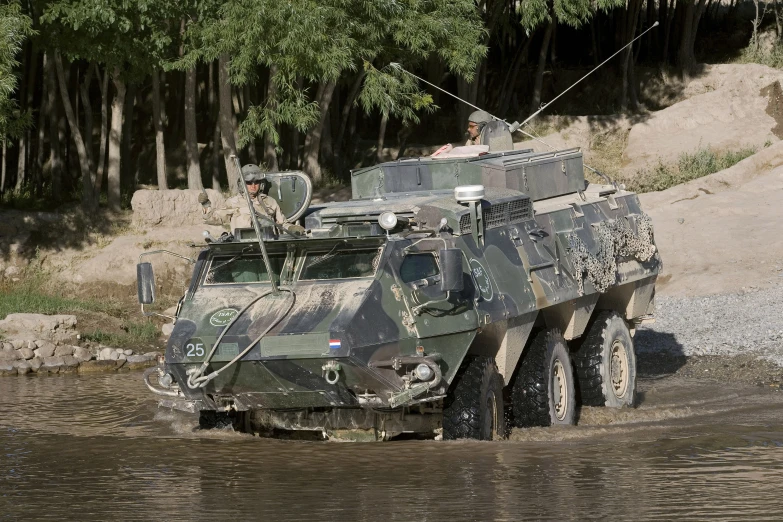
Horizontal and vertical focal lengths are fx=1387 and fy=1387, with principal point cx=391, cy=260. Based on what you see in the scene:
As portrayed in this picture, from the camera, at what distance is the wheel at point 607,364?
567 inches

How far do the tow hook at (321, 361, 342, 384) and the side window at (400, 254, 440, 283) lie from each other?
39.8 inches

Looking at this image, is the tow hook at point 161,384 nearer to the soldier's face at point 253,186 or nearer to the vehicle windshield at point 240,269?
the vehicle windshield at point 240,269

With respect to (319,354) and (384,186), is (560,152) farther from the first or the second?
(319,354)

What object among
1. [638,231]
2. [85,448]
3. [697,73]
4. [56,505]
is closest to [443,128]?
[697,73]

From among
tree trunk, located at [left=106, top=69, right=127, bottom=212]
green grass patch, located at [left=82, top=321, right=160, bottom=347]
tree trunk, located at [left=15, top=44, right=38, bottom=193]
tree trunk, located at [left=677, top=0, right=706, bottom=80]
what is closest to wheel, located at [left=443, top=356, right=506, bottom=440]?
green grass patch, located at [left=82, top=321, right=160, bottom=347]

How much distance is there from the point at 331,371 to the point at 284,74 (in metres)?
13.7

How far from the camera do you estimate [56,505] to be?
1007 cm

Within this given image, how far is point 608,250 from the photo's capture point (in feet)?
48.4

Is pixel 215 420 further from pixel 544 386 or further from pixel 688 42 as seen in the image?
pixel 688 42

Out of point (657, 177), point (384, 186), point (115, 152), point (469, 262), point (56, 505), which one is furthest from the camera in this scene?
point (657, 177)

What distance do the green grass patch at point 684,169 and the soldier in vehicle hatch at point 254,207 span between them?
61.0 ft

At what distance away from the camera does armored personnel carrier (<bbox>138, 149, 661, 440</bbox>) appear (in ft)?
35.7

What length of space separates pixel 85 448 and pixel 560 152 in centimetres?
618

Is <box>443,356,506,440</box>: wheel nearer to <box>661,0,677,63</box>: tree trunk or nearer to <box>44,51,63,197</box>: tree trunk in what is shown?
<box>44,51,63,197</box>: tree trunk
